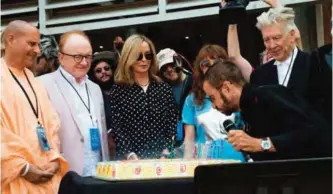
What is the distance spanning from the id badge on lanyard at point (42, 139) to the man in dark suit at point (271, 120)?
0.83 metres

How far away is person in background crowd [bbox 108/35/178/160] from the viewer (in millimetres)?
3373

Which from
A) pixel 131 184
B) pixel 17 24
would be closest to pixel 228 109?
pixel 131 184

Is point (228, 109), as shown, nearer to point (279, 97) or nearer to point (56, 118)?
point (279, 97)

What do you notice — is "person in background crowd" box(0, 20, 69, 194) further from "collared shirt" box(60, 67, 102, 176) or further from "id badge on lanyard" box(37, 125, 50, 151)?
"collared shirt" box(60, 67, 102, 176)

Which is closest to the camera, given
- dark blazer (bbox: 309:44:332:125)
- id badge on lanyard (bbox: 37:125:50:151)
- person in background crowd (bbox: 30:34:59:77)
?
dark blazer (bbox: 309:44:332:125)

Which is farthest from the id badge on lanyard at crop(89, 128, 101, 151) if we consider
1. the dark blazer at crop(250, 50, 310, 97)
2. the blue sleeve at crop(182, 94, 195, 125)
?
the dark blazer at crop(250, 50, 310, 97)

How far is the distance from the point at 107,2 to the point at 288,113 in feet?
16.0

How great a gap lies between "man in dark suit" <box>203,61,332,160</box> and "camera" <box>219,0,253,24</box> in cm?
77

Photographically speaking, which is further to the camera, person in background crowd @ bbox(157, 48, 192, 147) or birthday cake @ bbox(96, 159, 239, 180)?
Answer: person in background crowd @ bbox(157, 48, 192, 147)

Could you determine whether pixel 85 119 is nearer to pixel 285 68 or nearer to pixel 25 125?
pixel 25 125

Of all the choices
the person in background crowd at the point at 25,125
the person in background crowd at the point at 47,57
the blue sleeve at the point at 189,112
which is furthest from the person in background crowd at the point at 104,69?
the person in background crowd at the point at 25,125

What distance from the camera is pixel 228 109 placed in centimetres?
257

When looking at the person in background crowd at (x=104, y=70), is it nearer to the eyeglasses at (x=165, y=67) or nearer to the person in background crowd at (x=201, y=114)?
the eyeglasses at (x=165, y=67)

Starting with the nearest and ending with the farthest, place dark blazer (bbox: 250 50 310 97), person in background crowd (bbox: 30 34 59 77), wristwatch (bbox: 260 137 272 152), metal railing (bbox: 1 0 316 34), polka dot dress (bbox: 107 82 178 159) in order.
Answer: wristwatch (bbox: 260 137 272 152) < dark blazer (bbox: 250 50 310 97) < polka dot dress (bbox: 107 82 178 159) < person in background crowd (bbox: 30 34 59 77) < metal railing (bbox: 1 0 316 34)
